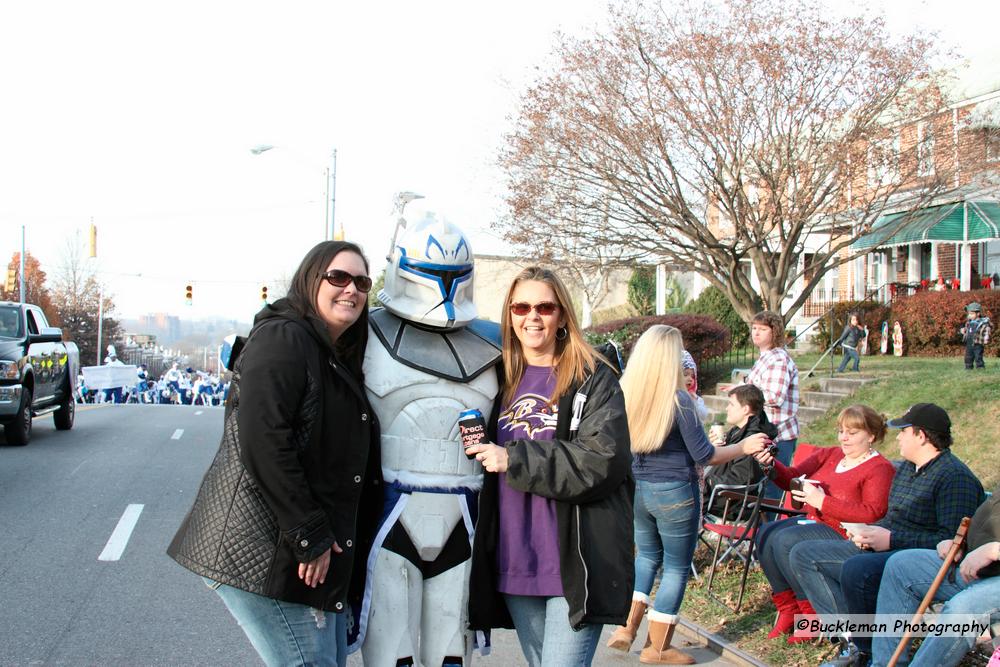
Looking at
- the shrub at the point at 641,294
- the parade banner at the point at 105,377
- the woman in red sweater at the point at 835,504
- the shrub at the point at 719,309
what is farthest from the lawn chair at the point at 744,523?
the parade banner at the point at 105,377

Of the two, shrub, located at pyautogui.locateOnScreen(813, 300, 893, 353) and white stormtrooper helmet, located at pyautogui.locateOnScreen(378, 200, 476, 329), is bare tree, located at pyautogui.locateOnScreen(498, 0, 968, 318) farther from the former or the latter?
white stormtrooper helmet, located at pyautogui.locateOnScreen(378, 200, 476, 329)

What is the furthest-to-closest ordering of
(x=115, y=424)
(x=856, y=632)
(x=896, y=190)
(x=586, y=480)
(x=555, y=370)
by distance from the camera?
(x=115, y=424), (x=896, y=190), (x=856, y=632), (x=555, y=370), (x=586, y=480)

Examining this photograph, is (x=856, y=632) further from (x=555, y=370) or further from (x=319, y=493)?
(x=319, y=493)

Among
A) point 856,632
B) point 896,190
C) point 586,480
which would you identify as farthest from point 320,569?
point 896,190

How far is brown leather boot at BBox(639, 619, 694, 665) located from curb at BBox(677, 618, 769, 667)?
0.83 ft

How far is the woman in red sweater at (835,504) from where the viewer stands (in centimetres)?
514

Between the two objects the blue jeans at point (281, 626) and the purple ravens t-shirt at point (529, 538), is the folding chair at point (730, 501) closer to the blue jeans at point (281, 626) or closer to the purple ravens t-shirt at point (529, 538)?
the purple ravens t-shirt at point (529, 538)

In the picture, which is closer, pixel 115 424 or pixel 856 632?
pixel 856 632

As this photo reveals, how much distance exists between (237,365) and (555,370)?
3.51ft

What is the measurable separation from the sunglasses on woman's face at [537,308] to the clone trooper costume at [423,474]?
7.2 inches

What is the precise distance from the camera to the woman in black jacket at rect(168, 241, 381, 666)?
266cm

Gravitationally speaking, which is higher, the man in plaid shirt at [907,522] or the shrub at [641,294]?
the shrub at [641,294]

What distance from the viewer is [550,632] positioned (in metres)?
3.06

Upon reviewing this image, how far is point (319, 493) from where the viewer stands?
2.78 metres
